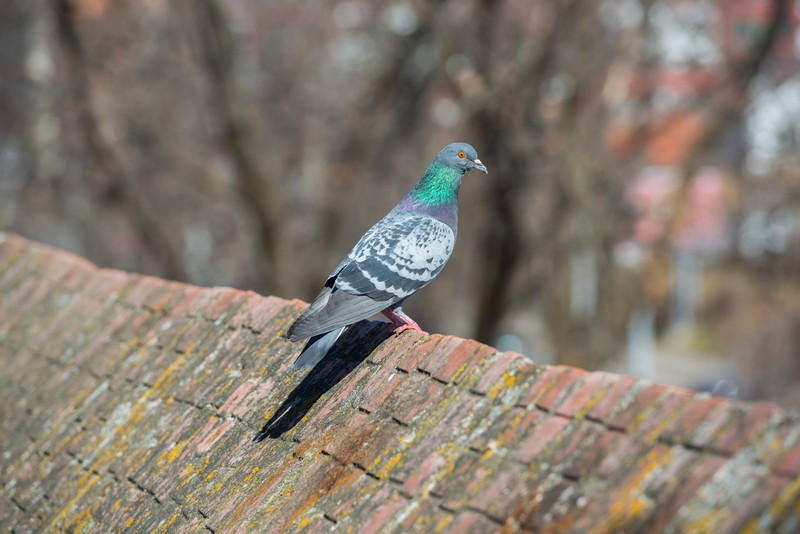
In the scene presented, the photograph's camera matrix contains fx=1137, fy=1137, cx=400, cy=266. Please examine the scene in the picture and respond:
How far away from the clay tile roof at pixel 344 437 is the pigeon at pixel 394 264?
0.15 m

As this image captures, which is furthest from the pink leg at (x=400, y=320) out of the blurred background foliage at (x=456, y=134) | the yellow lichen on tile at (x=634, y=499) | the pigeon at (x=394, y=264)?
the blurred background foliage at (x=456, y=134)

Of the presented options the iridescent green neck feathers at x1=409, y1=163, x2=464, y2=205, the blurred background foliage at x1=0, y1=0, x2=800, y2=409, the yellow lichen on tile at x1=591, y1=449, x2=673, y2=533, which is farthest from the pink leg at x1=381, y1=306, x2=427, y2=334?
the blurred background foliage at x1=0, y1=0, x2=800, y2=409

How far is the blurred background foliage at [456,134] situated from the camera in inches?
571

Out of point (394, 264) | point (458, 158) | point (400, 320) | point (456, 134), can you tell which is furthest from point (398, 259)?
point (456, 134)

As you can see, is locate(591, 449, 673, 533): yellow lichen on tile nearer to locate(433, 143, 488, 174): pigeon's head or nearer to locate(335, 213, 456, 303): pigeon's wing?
locate(335, 213, 456, 303): pigeon's wing

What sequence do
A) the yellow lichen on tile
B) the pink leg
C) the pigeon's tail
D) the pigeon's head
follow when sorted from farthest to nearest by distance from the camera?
the pigeon's head
the pink leg
the pigeon's tail
the yellow lichen on tile

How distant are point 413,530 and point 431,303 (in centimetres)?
1940

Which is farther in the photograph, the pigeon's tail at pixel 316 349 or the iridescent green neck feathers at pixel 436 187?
the iridescent green neck feathers at pixel 436 187

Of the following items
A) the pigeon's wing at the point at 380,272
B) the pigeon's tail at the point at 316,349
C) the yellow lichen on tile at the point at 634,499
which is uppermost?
the pigeon's wing at the point at 380,272

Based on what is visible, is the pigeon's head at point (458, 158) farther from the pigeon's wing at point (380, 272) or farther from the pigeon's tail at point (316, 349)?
the pigeon's tail at point (316, 349)

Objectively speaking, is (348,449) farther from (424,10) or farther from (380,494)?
(424,10)

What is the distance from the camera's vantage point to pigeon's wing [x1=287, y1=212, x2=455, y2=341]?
430cm

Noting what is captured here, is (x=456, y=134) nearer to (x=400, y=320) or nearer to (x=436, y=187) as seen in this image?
(x=436, y=187)

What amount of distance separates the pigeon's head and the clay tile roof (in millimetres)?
1286
